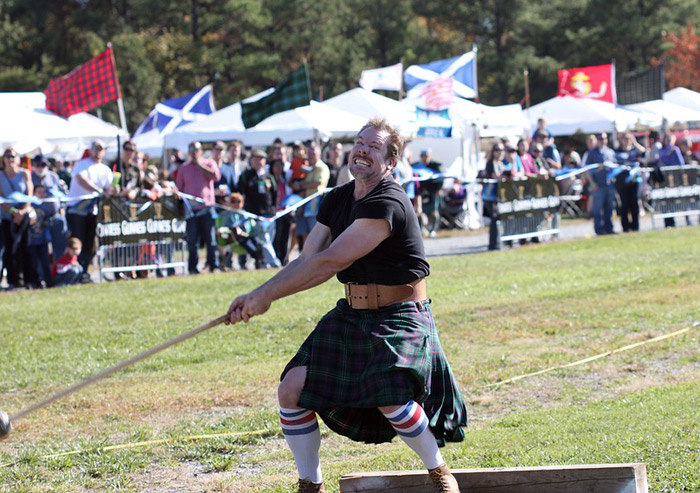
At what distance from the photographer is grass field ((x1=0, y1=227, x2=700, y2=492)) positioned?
5.20 meters

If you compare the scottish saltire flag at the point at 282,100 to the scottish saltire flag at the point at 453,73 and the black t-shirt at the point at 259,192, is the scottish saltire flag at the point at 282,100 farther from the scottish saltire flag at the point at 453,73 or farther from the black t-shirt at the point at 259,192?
the scottish saltire flag at the point at 453,73

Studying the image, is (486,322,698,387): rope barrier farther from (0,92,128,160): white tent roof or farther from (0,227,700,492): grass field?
(0,92,128,160): white tent roof

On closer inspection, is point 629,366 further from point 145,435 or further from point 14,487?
point 14,487

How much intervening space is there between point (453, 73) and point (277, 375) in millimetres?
15223

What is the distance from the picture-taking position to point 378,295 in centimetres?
421

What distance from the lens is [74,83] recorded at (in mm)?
17469

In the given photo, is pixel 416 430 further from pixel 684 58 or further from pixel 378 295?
pixel 684 58

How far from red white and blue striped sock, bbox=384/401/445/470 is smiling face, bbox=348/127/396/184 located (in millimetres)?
906

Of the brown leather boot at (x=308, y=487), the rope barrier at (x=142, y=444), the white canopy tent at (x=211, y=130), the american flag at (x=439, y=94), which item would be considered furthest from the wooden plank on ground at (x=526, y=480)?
the white canopy tent at (x=211, y=130)

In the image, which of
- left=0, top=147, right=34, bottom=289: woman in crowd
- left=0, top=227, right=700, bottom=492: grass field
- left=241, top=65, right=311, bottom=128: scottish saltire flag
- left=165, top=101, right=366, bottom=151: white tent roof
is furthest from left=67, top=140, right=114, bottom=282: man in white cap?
left=165, top=101, right=366, bottom=151: white tent roof

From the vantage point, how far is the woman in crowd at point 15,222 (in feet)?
43.0

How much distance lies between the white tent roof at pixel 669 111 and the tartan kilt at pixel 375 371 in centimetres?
2280

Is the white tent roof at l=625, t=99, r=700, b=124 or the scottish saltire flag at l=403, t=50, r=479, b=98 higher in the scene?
the scottish saltire flag at l=403, t=50, r=479, b=98

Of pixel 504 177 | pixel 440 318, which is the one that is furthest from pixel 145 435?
pixel 504 177
